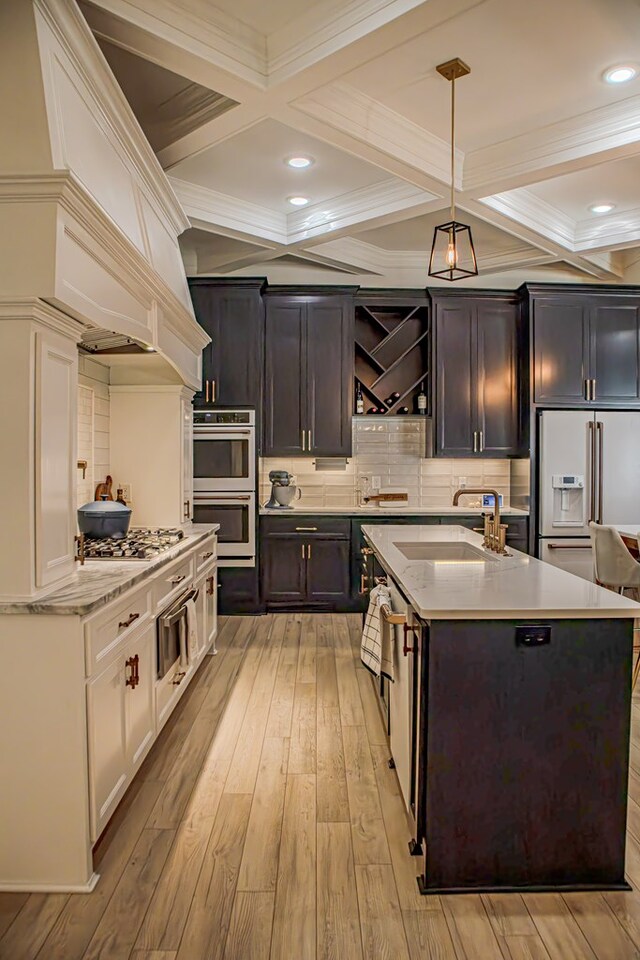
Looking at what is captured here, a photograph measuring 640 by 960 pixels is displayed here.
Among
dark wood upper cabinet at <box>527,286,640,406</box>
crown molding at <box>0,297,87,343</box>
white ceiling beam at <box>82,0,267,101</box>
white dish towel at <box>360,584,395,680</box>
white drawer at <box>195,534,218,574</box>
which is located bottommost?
white dish towel at <box>360,584,395,680</box>

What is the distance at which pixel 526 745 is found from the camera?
201 centimetres

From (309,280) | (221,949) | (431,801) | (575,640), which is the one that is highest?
(309,280)

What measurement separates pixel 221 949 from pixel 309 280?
17.5 ft

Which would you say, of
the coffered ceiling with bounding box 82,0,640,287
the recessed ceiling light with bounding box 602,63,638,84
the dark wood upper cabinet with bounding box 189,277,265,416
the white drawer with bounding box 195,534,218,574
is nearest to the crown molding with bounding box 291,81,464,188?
→ the coffered ceiling with bounding box 82,0,640,287

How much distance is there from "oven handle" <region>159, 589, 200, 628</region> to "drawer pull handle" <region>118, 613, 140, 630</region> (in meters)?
0.39

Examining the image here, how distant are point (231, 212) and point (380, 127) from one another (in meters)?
1.54

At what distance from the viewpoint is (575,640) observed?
2012 millimetres

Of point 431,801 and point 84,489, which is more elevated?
point 84,489

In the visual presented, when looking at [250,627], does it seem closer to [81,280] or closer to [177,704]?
[177,704]

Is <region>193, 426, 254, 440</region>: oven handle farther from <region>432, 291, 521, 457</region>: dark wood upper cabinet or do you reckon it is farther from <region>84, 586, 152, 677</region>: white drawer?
<region>84, 586, 152, 677</region>: white drawer

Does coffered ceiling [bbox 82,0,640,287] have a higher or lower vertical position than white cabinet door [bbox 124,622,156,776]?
higher

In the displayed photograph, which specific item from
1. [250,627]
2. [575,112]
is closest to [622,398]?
[575,112]

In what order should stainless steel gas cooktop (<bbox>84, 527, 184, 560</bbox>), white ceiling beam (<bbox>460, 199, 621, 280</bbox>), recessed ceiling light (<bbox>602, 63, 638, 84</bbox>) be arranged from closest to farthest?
stainless steel gas cooktop (<bbox>84, 527, 184, 560</bbox>), recessed ceiling light (<bbox>602, 63, 638, 84</bbox>), white ceiling beam (<bbox>460, 199, 621, 280</bbox>)

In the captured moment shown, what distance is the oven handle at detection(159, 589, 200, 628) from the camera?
2.94 m
